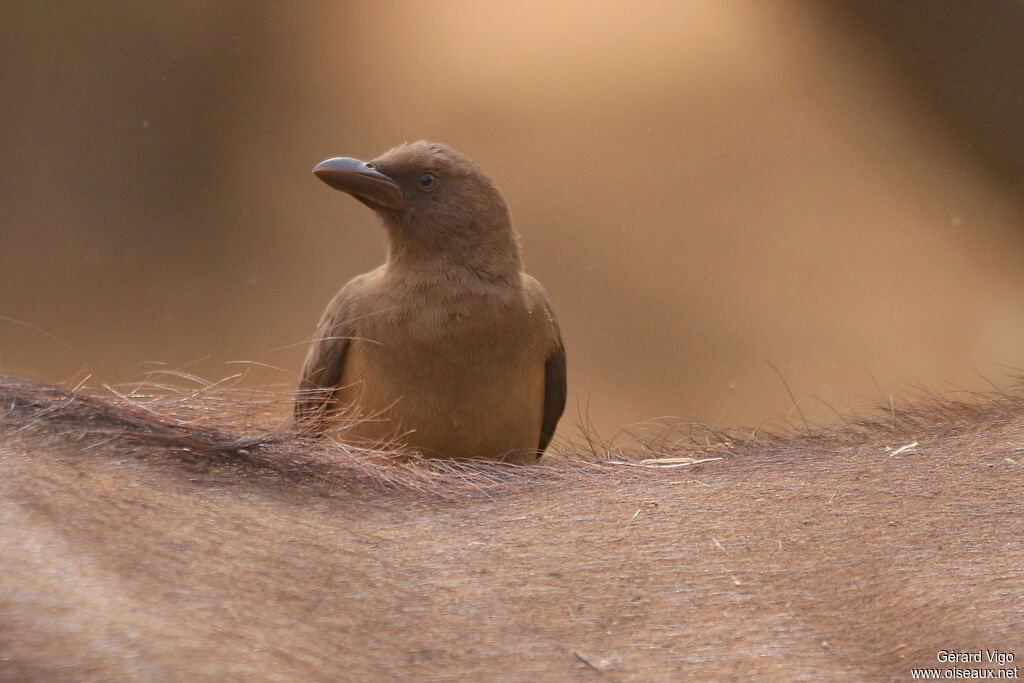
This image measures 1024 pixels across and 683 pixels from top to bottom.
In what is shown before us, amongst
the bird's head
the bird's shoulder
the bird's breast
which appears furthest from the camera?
the bird's shoulder

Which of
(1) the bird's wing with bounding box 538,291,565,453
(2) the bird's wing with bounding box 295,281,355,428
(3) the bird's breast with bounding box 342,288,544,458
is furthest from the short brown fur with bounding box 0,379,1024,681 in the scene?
(1) the bird's wing with bounding box 538,291,565,453

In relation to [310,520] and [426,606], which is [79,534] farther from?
[426,606]

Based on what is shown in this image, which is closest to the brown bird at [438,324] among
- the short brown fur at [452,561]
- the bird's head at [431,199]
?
the bird's head at [431,199]

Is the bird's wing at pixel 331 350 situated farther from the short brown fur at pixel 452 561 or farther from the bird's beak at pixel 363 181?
the short brown fur at pixel 452 561

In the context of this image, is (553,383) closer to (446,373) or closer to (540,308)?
(540,308)

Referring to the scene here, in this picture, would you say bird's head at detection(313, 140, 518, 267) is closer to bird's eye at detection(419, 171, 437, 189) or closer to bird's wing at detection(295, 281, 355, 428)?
bird's eye at detection(419, 171, 437, 189)

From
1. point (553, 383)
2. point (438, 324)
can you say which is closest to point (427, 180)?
point (438, 324)

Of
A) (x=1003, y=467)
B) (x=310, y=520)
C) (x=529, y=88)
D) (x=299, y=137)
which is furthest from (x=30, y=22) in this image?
(x=1003, y=467)
